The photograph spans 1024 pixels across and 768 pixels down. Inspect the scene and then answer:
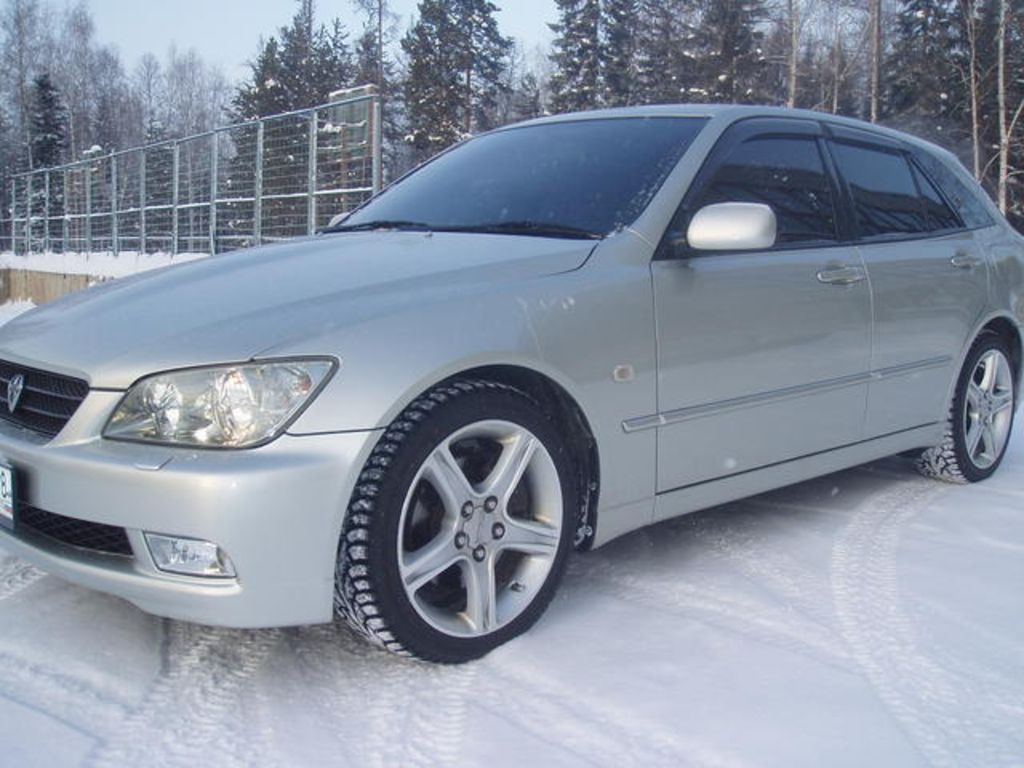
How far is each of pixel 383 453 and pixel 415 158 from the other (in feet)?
105

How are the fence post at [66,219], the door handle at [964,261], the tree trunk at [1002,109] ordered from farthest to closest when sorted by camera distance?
the tree trunk at [1002,109] → the fence post at [66,219] → the door handle at [964,261]

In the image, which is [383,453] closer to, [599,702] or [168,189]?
[599,702]

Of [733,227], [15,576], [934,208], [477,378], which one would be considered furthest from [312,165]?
[477,378]

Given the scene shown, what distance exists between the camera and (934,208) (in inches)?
169

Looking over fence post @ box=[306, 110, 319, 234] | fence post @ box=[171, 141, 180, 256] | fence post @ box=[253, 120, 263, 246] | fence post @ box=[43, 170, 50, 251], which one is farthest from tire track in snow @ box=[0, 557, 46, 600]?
fence post @ box=[43, 170, 50, 251]

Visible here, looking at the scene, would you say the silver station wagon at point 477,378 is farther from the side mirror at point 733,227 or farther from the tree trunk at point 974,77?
the tree trunk at point 974,77

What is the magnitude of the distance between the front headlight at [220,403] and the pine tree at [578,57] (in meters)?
33.6

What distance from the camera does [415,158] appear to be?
3312 cm

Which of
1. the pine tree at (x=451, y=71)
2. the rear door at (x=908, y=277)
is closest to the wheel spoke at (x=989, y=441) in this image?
the rear door at (x=908, y=277)

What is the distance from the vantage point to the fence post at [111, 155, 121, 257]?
1594 centimetres

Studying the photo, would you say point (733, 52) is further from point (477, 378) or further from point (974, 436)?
point (477, 378)

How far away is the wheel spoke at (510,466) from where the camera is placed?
2494mm

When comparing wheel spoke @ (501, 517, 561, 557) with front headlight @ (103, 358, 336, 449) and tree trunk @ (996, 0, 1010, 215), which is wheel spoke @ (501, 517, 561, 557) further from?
tree trunk @ (996, 0, 1010, 215)

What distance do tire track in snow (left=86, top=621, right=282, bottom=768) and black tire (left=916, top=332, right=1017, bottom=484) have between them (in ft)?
10.1
